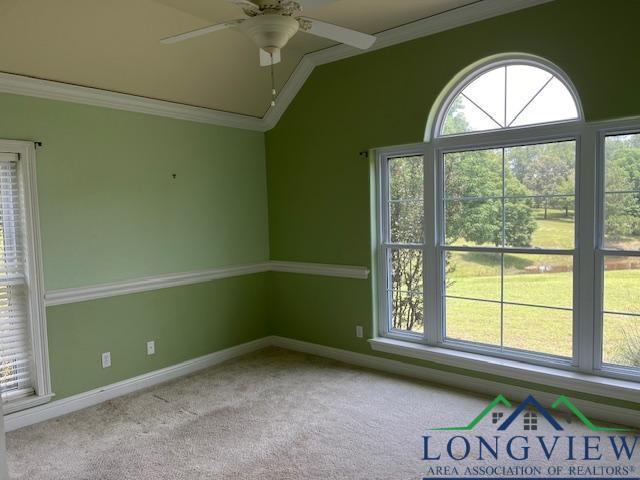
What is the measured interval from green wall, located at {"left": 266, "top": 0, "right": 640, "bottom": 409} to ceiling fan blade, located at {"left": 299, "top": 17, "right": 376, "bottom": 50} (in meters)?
1.45

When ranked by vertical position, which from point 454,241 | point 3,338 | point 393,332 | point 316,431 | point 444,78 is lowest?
point 316,431

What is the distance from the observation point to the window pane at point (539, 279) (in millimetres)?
3164

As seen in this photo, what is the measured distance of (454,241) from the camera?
3.64 m

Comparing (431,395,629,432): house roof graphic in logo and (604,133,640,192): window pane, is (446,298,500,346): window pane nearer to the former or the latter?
(431,395,629,432): house roof graphic in logo

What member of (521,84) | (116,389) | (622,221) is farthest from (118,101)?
(622,221)

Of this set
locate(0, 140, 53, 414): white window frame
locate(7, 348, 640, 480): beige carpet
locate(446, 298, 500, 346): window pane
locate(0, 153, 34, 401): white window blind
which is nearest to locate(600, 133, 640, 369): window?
locate(7, 348, 640, 480): beige carpet

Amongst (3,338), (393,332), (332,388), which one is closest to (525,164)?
(393,332)

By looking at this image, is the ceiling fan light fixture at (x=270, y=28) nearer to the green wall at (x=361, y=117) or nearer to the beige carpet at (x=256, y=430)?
the green wall at (x=361, y=117)

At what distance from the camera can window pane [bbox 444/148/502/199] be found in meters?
3.39

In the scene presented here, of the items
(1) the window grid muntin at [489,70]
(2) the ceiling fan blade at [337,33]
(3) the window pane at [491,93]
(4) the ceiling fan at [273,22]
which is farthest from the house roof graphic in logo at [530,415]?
(4) the ceiling fan at [273,22]

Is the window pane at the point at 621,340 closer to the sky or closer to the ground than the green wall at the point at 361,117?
closer to the ground

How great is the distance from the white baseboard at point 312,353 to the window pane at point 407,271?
2.13 feet

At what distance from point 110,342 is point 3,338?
71 cm

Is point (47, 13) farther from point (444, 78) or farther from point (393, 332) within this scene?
point (393, 332)
